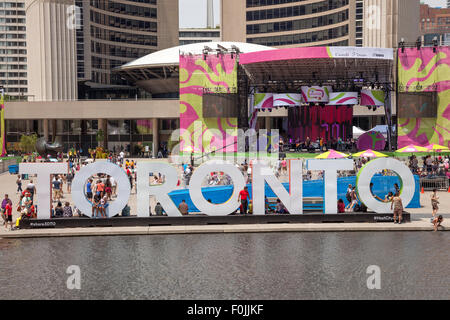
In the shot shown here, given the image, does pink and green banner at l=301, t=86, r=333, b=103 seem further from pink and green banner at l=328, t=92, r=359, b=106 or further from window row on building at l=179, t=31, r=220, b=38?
window row on building at l=179, t=31, r=220, b=38

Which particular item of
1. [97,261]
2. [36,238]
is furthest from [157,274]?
[36,238]

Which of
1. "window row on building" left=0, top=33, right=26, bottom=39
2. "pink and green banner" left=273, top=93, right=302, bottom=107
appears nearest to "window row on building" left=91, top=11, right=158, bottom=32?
"window row on building" left=0, top=33, right=26, bottom=39

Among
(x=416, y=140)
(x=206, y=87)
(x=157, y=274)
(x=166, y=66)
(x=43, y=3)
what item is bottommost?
(x=157, y=274)

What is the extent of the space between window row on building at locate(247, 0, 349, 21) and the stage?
78037mm

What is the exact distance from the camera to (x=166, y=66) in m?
82.1

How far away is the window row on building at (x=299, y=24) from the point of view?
318ft

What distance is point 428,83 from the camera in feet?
172

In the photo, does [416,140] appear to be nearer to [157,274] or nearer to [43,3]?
[157,274]

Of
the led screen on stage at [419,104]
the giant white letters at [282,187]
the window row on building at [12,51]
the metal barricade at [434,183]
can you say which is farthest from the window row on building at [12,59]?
the giant white letters at [282,187]

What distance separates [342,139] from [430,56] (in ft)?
45.8

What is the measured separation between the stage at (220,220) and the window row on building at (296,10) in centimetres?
7804

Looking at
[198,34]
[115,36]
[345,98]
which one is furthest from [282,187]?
[198,34]

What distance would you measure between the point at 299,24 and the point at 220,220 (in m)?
83.5

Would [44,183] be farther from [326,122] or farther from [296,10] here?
[296,10]
